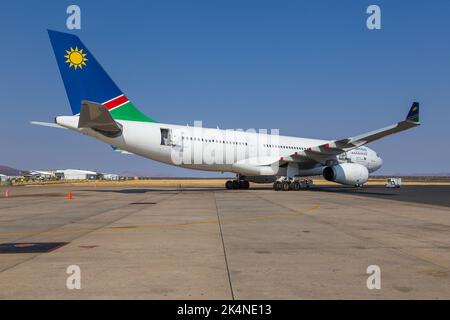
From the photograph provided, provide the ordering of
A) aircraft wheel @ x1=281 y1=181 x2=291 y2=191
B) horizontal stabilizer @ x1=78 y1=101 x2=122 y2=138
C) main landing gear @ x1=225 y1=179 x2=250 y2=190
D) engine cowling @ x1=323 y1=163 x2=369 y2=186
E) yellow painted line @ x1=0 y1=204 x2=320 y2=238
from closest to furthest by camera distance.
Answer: yellow painted line @ x1=0 y1=204 x2=320 y2=238 < horizontal stabilizer @ x1=78 y1=101 x2=122 y2=138 < engine cowling @ x1=323 y1=163 x2=369 y2=186 < aircraft wheel @ x1=281 y1=181 x2=291 y2=191 < main landing gear @ x1=225 y1=179 x2=250 y2=190

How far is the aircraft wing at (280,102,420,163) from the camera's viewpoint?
91.2 ft

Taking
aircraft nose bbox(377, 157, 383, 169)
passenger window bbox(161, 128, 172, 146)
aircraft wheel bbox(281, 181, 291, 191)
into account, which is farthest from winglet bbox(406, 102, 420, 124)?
passenger window bbox(161, 128, 172, 146)

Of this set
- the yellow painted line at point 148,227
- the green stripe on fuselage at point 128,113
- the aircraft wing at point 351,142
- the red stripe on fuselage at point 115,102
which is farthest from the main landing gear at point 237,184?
the yellow painted line at point 148,227

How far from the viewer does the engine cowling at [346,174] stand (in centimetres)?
3347

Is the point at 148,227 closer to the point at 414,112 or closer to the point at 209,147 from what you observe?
the point at 209,147

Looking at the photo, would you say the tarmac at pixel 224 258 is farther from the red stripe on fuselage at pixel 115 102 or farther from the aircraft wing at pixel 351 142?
the red stripe on fuselage at pixel 115 102

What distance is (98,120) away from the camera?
2608 cm

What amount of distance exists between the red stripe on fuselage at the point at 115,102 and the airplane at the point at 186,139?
0.07 metres

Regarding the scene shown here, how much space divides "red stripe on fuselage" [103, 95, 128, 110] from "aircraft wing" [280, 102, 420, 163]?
13.0 m

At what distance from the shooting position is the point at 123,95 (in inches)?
1177

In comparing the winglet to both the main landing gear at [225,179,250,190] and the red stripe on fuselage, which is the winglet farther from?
the red stripe on fuselage

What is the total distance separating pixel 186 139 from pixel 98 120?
290 inches
